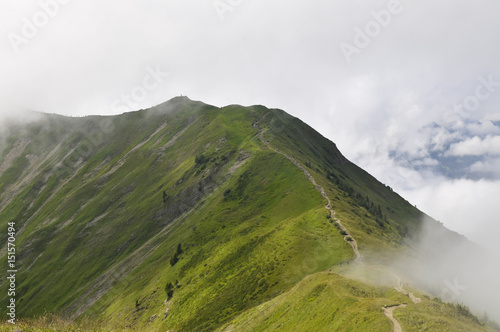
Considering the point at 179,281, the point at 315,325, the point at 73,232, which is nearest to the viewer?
the point at 315,325

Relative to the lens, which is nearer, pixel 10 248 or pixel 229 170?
pixel 229 170

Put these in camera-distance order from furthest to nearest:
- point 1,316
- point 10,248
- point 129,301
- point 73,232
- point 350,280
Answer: point 10,248 → point 73,232 → point 1,316 → point 129,301 → point 350,280

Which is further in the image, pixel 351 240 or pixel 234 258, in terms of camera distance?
pixel 234 258

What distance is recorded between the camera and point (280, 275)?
74.6 meters

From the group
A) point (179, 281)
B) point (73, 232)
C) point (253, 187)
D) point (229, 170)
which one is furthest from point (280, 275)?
point (73, 232)

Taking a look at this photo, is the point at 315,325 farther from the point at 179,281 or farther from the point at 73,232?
the point at 73,232

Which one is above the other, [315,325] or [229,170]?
[229,170]

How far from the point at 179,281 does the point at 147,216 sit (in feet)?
228

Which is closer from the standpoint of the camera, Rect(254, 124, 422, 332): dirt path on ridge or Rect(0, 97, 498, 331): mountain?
Rect(254, 124, 422, 332): dirt path on ridge

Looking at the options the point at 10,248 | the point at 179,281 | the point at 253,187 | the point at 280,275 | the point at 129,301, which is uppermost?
the point at 253,187

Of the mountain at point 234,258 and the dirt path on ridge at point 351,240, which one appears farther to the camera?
the mountain at point 234,258

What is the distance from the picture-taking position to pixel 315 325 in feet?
149

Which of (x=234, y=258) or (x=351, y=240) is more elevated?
(x=351, y=240)

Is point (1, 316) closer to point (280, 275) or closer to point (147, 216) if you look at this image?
point (147, 216)
